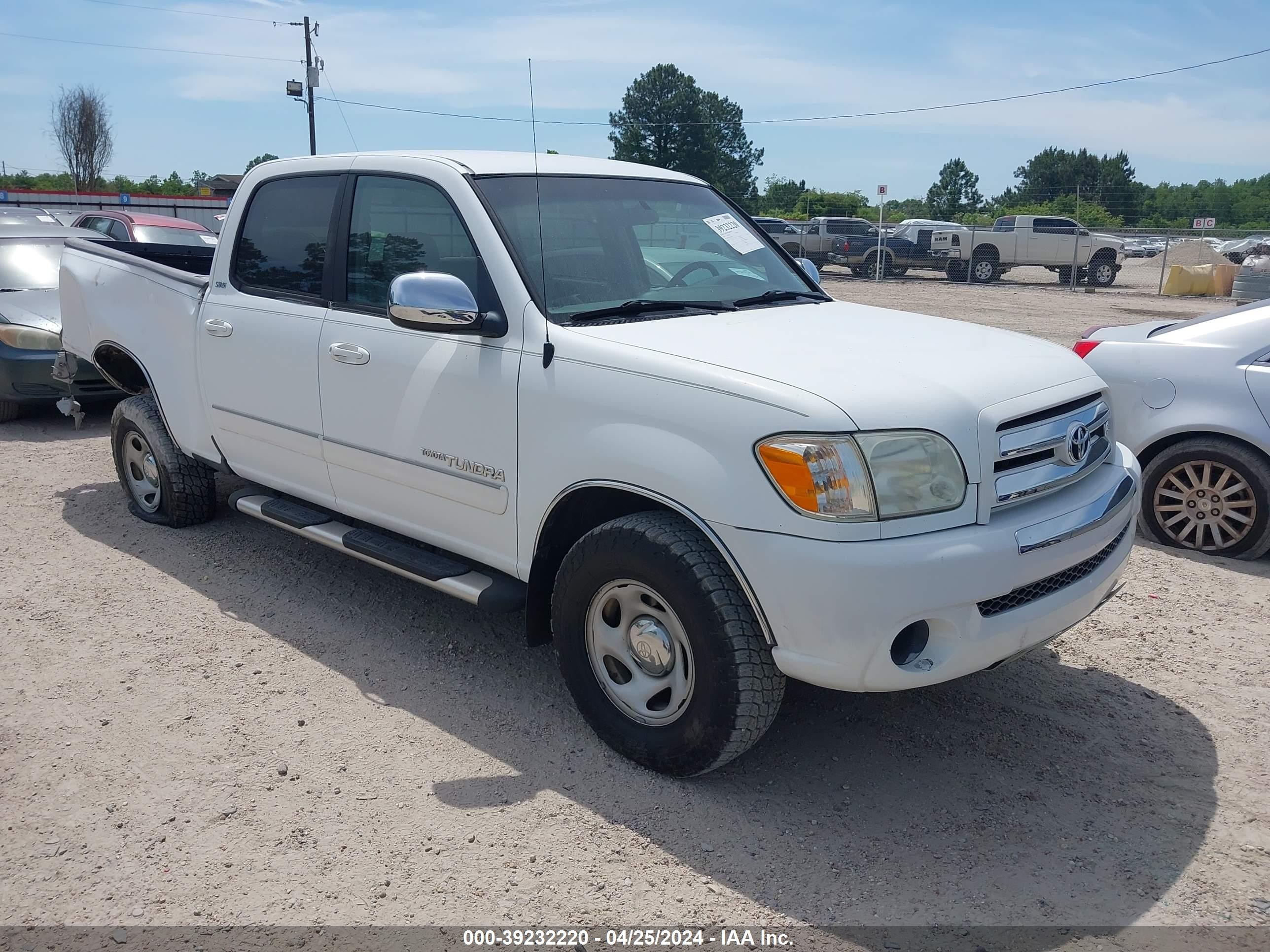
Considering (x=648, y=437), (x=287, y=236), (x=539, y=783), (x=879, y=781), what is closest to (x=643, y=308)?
(x=648, y=437)

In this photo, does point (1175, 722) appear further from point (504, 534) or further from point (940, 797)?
point (504, 534)

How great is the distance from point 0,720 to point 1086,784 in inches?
155

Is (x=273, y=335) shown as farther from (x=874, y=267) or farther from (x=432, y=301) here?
(x=874, y=267)

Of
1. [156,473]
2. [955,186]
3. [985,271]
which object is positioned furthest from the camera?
[955,186]

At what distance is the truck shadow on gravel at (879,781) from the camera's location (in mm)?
2963

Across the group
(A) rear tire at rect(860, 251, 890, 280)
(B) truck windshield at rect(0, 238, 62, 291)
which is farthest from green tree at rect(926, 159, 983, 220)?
(B) truck windshield at rect(0, 238, 62, 291)

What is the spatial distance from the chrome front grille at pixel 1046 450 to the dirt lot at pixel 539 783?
1043 millimetres

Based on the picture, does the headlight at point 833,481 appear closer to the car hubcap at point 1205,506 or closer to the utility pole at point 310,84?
the car hubcap at point 1205,506

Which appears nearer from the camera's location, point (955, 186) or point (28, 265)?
point (28, 265)

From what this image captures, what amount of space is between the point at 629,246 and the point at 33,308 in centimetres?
701

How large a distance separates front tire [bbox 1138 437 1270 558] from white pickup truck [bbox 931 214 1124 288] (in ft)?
84.8

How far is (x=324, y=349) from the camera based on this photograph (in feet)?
14.3

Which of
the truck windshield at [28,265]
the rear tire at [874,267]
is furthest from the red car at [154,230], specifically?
the rear tire at [874,267]

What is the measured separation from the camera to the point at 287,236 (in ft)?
15.8
